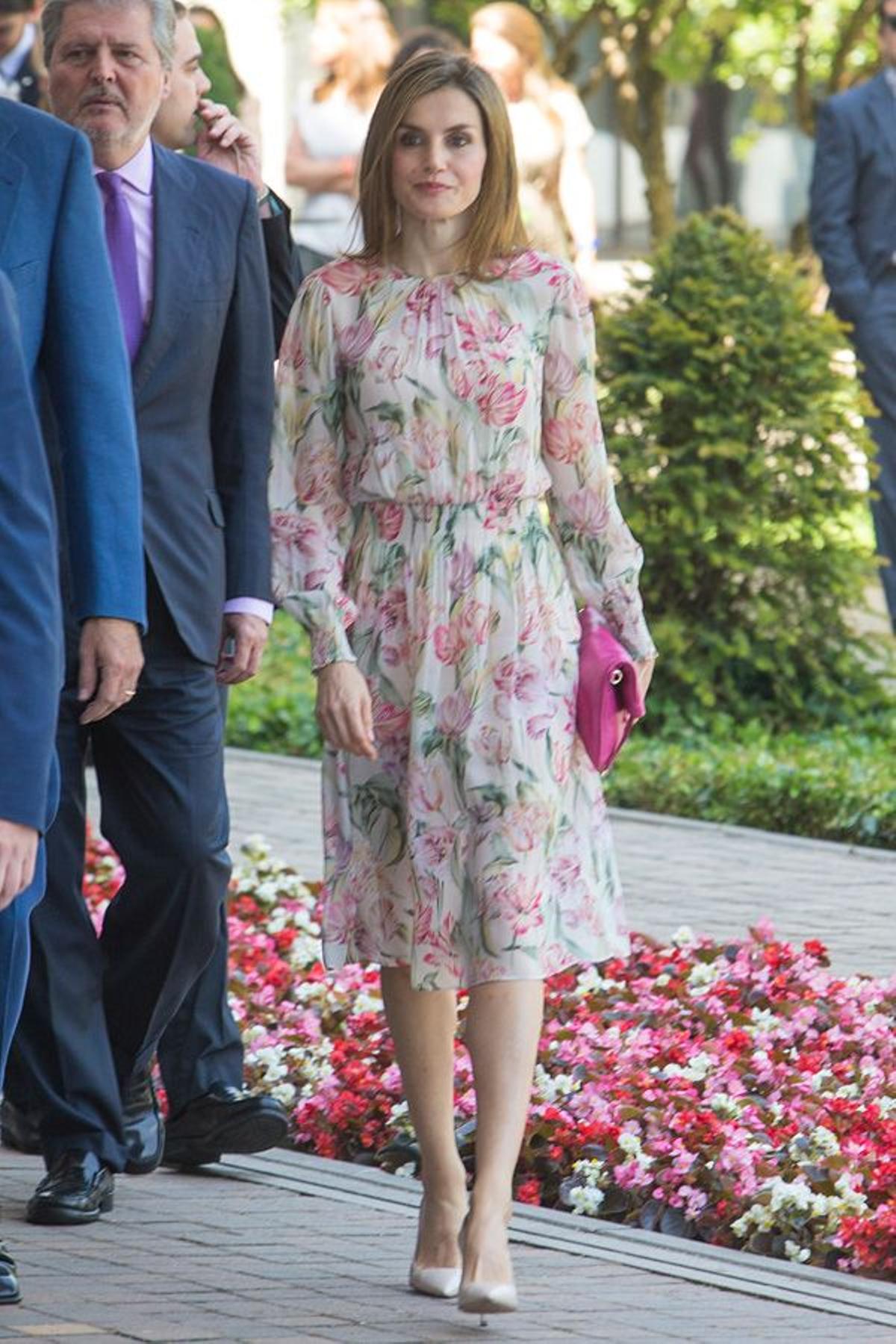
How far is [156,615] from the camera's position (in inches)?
221

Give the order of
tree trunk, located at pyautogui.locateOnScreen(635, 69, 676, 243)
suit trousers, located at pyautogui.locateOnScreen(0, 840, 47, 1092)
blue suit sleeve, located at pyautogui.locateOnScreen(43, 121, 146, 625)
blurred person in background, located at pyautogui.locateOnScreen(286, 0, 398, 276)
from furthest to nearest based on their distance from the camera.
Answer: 1. tree trunk, located at pyautogui.locateOnScreen(635, 69, 676, 243)
2. blurred person in background, located at pyautogui.locateOnScreen(286, 0, 398, 276)
3. blue suit sleeve, located at pyautogui.locateOnScreen(43, 121, 146, 625)
4. suit trousers, located at pyautogui.locateOnScreen(0, 840, 47, 1092)

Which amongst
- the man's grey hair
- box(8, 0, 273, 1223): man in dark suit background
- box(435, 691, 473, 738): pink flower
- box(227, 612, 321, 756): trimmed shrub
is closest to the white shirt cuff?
box(8, 0, 273, 1223): man in dark suit background

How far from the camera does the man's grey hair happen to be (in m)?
5.55

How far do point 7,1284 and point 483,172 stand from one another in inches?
77.7

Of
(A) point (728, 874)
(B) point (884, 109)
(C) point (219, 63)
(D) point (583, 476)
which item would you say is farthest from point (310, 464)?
(C) point (219, 63)

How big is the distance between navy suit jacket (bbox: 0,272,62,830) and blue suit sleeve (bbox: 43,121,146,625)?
1.52 ft

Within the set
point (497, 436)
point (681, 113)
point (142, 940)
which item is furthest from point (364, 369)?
point (681, 113)

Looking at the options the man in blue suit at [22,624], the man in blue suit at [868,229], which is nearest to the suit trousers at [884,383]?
the man in blue suit at [868,229]

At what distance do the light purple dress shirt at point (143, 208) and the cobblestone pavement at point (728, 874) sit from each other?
9.72 feet

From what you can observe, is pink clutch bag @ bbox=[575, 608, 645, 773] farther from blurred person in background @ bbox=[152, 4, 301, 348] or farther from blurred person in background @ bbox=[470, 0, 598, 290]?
blurred person in background @ bbox=[470, 0, 598, 290]

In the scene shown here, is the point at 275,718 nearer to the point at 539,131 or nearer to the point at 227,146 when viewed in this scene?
the point at 539,131

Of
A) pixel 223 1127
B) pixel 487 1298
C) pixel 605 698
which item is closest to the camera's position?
pixel 487 1298

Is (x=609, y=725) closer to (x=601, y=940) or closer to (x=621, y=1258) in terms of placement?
(x=601, y=940)

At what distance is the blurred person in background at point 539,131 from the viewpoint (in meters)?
14.6
